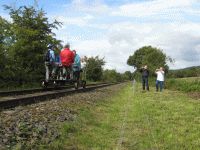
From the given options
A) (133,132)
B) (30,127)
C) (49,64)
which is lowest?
(133,132)

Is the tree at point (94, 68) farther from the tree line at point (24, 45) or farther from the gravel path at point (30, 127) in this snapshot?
the gravel path at point (30, 127)

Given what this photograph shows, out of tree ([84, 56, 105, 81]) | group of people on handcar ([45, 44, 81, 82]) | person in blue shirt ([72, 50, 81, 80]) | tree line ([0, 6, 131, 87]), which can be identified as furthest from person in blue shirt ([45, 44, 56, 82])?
tree ([84, 56, 105, 81])

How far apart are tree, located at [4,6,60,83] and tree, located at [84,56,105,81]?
4466cm

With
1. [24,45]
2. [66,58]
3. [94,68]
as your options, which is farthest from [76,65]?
[94,68]

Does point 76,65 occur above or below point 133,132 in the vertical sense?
above

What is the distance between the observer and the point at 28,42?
34031mm

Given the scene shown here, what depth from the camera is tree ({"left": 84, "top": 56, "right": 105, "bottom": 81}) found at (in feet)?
267

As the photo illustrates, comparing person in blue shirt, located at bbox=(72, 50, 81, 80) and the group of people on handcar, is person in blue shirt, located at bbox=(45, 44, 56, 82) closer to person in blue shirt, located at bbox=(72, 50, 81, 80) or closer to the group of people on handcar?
the group of people on handcar

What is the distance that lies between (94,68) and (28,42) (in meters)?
48.5

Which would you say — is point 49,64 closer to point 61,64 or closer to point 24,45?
point 61,64

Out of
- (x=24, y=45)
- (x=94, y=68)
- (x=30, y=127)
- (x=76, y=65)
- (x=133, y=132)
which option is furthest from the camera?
(x=94, y=68)

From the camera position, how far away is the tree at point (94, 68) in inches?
3208

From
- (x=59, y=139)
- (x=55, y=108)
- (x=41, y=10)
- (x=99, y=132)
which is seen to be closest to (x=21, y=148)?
(x=59, y=139)

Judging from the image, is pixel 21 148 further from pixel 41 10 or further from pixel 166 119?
pixel 41 10
